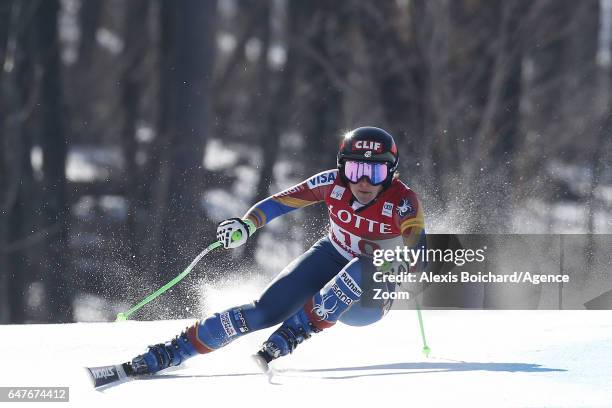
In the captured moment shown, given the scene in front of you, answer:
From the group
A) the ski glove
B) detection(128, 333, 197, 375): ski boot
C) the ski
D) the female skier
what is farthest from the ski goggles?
the ski

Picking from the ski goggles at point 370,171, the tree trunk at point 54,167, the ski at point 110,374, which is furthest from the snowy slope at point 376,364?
the tree trunk at point 54,167

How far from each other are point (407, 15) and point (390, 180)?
38.9 feet

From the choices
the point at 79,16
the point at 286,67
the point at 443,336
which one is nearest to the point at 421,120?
the point at 286,67

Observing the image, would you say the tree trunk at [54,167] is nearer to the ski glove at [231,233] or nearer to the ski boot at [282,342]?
the ski glove at [231,233]

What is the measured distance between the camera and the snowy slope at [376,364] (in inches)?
184

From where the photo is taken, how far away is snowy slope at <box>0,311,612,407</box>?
184 inches

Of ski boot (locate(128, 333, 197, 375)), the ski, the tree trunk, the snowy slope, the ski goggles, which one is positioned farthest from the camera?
the tree trunk

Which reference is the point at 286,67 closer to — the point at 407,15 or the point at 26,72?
the point at 407,15

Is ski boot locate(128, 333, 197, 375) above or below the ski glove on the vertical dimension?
below

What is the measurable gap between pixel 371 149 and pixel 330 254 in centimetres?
66

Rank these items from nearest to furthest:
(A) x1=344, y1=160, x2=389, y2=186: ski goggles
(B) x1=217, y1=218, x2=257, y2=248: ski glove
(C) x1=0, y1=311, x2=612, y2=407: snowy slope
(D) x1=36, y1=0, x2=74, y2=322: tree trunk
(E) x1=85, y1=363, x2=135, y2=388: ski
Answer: (C) x1=0, y1=311, x2=612, y2=407: snowy slope
(E) x1=85, y1=363, x2=135, y2=388: ski
(B) x1=217, y1=218, x2=257, y2=248: ski glove
(A) x1=344, y1=160, x2=389, y2=186: ski goggles
(D) x1=36, y1=0, x2=74, y2=322: tree trunk

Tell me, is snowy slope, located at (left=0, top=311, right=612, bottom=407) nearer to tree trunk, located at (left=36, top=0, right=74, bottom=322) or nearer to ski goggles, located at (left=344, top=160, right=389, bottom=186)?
ski goggles, located at (left=344, top=160, right=389, bottom=186)

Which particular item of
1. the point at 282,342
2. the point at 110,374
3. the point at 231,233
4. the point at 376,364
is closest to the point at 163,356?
the point at 110,374

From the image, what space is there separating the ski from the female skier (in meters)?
0.02
